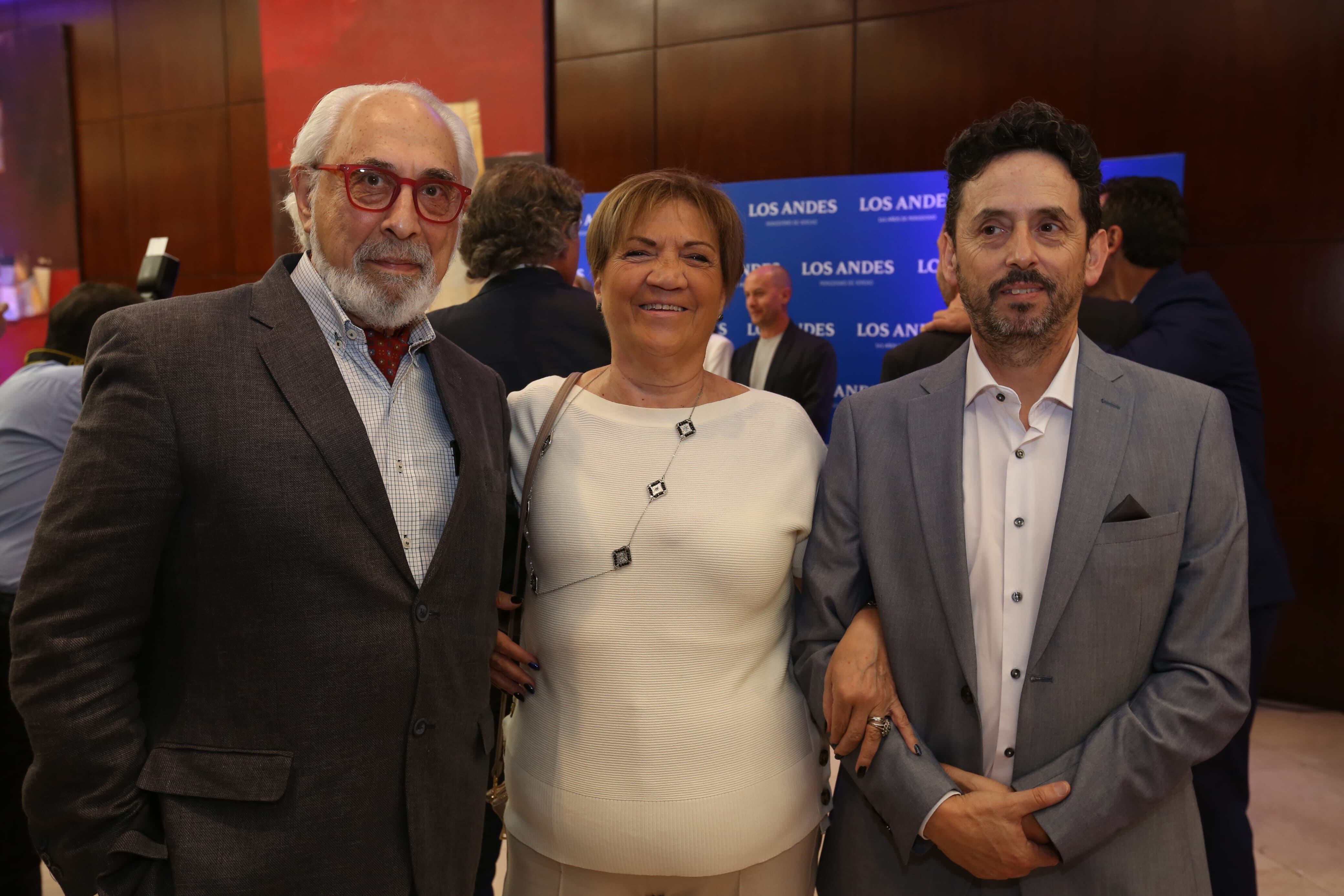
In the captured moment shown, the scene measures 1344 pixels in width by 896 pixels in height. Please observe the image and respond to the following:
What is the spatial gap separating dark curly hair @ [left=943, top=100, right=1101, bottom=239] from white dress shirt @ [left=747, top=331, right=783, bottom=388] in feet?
13.1

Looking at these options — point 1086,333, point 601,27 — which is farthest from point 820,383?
point 601,27

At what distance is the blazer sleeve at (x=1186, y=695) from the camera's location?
4.61ft

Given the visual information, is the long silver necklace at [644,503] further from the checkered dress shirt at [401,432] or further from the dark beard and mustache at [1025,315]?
the dark beard and mustache at [1025,315]

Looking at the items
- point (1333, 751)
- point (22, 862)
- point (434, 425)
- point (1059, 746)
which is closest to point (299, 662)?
point (434, 425)

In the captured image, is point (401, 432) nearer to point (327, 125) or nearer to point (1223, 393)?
point (327, 125)

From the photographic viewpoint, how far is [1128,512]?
4.79ft

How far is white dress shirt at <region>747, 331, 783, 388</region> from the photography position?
18.8ft

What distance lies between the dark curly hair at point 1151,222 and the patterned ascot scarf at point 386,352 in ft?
8.03

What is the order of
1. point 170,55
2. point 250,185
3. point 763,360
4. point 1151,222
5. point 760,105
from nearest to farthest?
point 1151,222 < point 763,360 < point 760,105 < point 250,185 < point 170,55

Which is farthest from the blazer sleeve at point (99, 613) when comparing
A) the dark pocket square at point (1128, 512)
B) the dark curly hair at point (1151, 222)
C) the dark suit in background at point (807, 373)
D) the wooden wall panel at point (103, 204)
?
the wooden wall panel at point (103, 204)

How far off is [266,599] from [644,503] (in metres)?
0.67

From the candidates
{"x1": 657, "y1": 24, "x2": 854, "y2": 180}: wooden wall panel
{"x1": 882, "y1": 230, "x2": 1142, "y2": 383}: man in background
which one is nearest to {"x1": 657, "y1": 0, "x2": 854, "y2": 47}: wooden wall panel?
{"x1": 657, "y1": 24, "x2": 854, "y2": 180}: wooden wall panel

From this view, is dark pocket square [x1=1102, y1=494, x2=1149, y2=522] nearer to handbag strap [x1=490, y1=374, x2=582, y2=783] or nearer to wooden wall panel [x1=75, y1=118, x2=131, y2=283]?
handbag strap [x1=490, y1=374, x2=582, y2=783]

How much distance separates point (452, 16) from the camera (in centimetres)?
670
